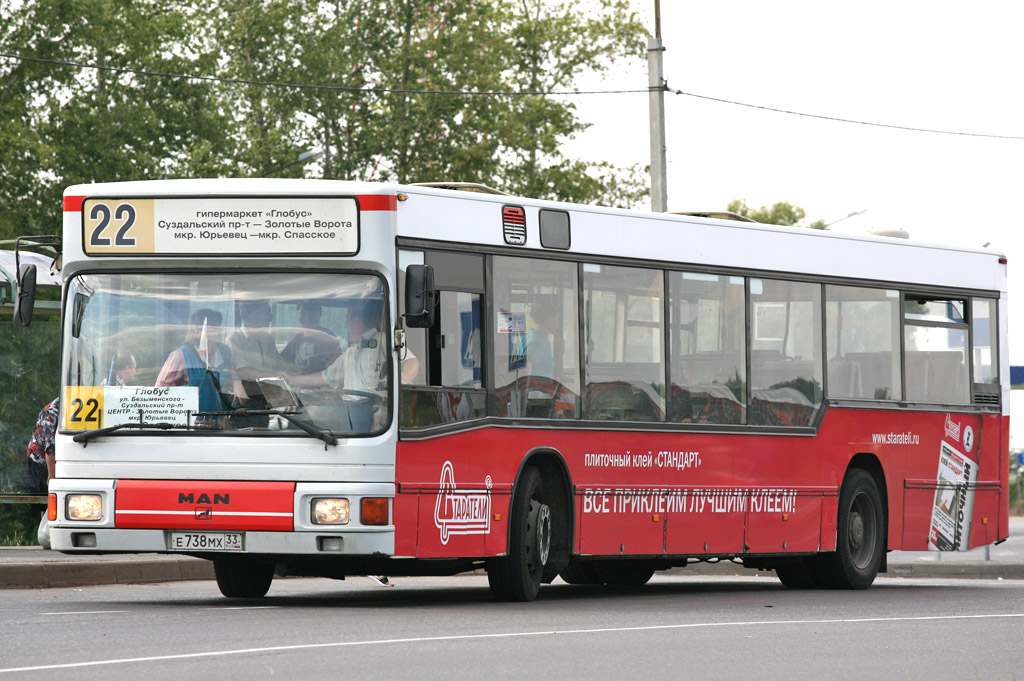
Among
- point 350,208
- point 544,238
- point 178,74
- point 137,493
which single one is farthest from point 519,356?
point 178,74

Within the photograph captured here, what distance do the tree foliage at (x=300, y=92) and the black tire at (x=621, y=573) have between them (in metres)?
28.8

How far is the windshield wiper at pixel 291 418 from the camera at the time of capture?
12.3 meters

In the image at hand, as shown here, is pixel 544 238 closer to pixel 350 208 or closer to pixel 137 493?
pixel 350 208

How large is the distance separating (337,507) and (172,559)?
6370 millimetres

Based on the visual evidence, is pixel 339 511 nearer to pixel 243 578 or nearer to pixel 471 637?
pixel 471 637

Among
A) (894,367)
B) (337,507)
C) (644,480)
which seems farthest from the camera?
(894,367)

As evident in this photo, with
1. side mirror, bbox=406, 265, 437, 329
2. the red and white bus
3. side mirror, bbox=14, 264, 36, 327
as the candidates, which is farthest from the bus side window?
side mirror, bbox=14, 264, 36, 327

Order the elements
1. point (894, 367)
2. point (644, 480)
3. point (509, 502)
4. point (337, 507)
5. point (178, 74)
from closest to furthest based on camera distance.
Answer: point (337, 507) < point (509, 502) < point (644, 480) < point (894, 367) < point (178, 74)

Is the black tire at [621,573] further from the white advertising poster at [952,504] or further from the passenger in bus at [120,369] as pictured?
the passenger in bus at [120,369]

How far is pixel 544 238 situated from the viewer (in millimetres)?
14141

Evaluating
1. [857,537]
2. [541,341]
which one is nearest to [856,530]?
[857,537]

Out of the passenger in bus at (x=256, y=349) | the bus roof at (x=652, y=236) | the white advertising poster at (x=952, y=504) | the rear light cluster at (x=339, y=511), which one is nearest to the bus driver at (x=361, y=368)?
the passenger in bus at (x=256, y=349)

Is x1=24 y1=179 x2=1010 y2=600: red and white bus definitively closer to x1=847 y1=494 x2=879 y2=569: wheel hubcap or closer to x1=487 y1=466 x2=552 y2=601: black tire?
x1=487 y1=466 x2=552 y2=601: black tire

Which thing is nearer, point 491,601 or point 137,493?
point 137,493
